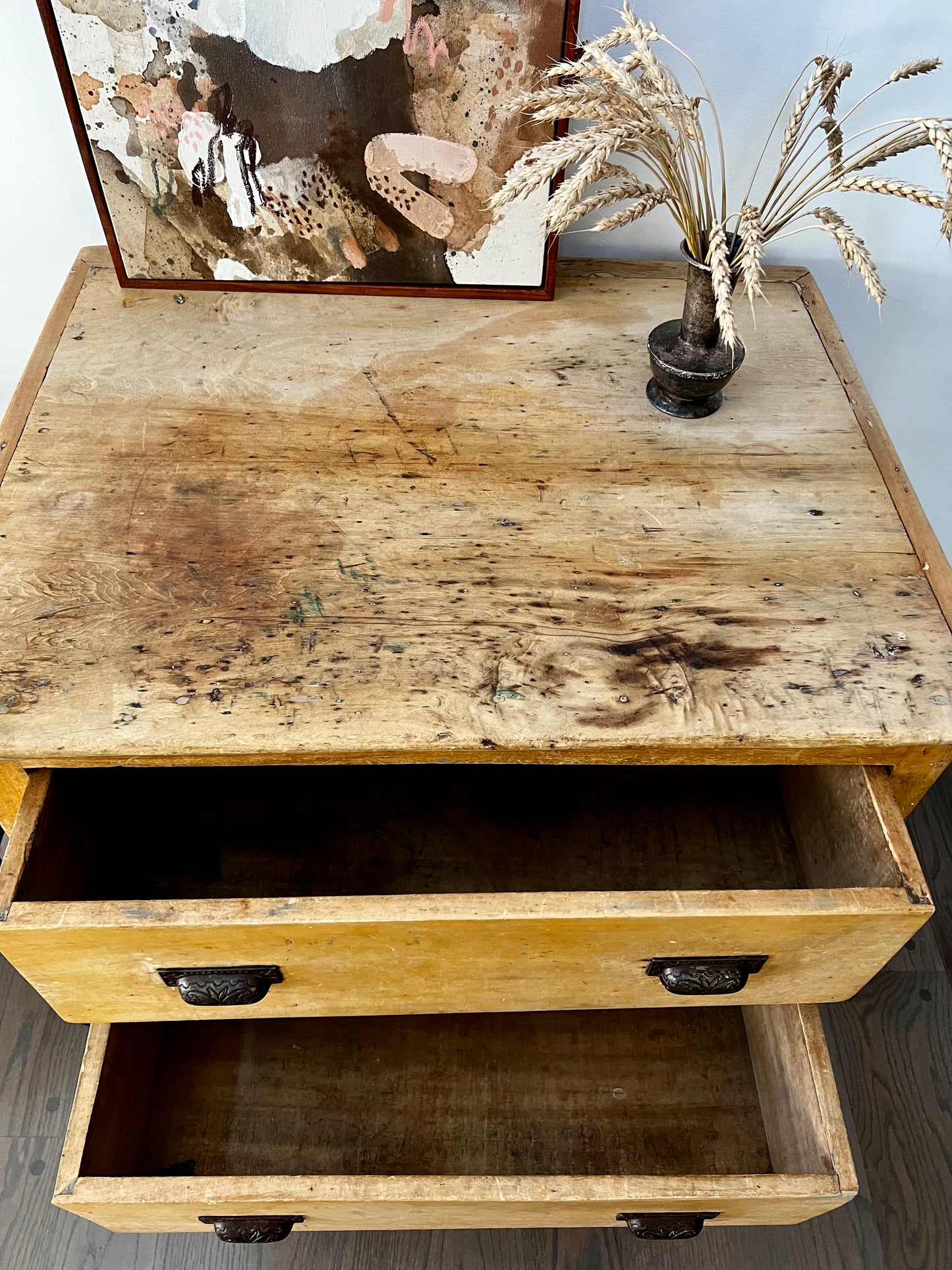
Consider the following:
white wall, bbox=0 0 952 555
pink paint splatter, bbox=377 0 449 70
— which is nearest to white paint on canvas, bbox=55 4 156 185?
white wall, bbox=0 0 952 555

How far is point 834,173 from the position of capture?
0.81 meters

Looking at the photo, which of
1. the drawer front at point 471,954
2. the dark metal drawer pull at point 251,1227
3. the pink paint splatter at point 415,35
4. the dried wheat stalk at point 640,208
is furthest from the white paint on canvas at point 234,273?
the dark metal drawer pull at point 251,1227

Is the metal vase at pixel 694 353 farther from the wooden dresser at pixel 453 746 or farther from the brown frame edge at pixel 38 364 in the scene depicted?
the brown frame edge at pixel 38 364

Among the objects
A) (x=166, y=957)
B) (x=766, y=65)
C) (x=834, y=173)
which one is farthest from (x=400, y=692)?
(x=766, y=65)

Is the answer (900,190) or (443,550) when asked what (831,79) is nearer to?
(900,190)

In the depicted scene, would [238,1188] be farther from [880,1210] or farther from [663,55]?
[663,55]

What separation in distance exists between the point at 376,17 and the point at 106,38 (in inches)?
10.0

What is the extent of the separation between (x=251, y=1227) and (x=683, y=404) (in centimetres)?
90

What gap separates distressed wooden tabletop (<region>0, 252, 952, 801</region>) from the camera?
73 cm

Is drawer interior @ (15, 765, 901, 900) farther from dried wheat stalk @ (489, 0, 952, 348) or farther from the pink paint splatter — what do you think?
the pink paint splatter

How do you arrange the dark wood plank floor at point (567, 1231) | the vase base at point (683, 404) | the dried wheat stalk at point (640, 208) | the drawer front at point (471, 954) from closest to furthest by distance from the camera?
the drawer front at point (471, 954) → the dried wheat stalk at point (640, 208) → the vase base at point (683, 404) → the dark wood plank floor at point (567, 1231)

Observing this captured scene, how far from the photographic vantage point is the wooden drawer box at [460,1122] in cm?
83

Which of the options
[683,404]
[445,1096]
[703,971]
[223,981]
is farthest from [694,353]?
[445,1096]

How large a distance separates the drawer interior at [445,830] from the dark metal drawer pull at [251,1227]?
297 millimetres
